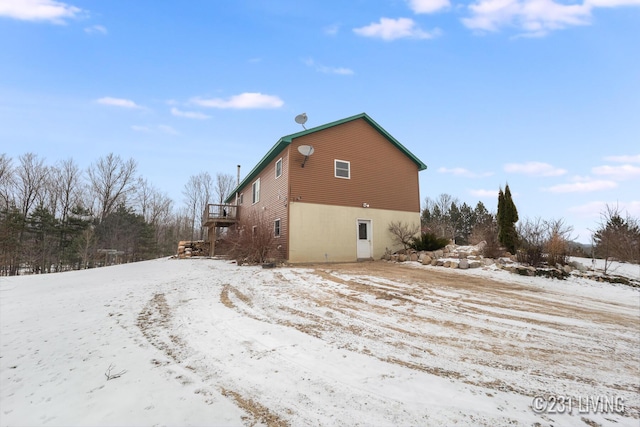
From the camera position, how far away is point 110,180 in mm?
30000

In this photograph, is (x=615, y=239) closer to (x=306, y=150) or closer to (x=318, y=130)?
(x=306, y=150)

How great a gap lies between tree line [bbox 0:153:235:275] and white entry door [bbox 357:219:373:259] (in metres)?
23.5

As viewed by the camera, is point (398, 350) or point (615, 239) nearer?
point (398, 350)

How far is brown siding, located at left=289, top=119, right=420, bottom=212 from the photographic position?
41.1 ft

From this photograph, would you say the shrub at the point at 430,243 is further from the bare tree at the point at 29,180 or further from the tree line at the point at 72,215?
the bare tree at the point at 29,180

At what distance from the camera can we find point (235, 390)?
2.25 meters

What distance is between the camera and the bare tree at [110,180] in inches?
1151

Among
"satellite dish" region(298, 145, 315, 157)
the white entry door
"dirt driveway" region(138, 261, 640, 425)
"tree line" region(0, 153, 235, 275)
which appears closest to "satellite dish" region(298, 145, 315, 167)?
"satellite dish" region(298, 145, 315, 157)

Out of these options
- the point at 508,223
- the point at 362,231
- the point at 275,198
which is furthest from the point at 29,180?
the point at 508,223

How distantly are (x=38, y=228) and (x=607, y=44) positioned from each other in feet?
125

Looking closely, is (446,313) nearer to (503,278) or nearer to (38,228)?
(503,278)

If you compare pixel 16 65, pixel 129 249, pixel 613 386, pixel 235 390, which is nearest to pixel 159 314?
pixel 235 390

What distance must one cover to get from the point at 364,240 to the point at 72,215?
29146 millimetres

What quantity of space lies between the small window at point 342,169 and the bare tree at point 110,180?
2872cm
